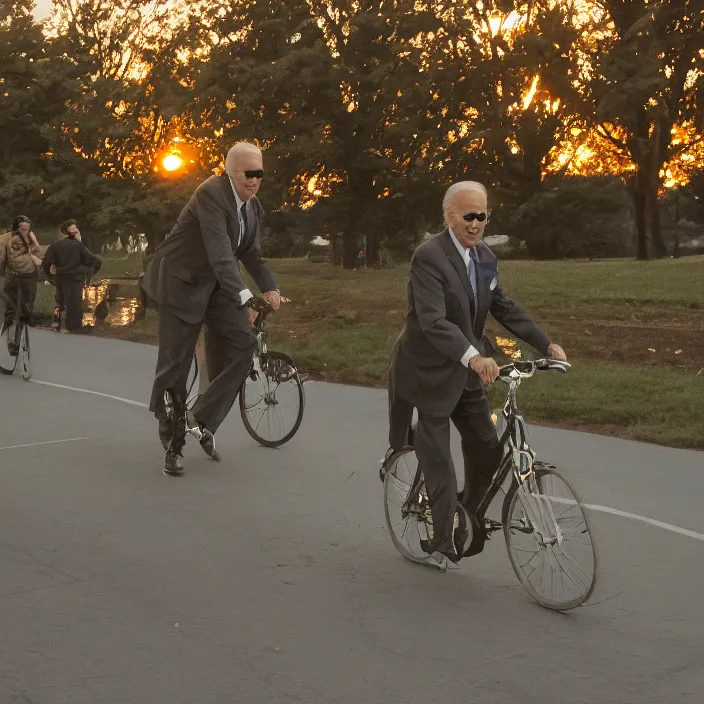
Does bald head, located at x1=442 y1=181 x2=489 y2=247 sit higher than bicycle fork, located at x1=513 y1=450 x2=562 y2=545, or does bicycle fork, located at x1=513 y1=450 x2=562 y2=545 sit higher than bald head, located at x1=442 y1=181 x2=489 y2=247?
bald head, located at x1=442 y1=181 x2=489 y2=247

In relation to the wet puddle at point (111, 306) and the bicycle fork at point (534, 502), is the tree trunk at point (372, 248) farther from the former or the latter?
the bicycle fork at point (534, 502)

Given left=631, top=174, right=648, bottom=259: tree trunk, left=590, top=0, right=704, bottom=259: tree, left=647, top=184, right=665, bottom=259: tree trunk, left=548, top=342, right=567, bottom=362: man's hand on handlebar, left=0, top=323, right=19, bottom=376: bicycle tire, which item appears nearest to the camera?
left=548, top=342, right=567, bottom=362: man's hand on handlebar

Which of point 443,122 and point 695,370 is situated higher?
point 443,122

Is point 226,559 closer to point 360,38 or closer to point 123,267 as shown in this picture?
point 360,38

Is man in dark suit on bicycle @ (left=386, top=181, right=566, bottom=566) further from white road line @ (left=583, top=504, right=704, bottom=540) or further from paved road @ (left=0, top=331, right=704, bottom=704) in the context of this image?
white road line @ (left=583, top=504, right=704, bottom=540)

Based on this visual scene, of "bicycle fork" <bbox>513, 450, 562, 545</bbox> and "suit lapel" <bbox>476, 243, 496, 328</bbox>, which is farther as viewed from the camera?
"suit lapel" <bbox>476, 243, 496, 328</bbox>

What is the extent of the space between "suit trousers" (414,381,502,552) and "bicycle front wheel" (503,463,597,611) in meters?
0.28

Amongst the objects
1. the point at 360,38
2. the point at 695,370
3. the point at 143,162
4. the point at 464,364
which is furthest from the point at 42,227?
the point at 464,364

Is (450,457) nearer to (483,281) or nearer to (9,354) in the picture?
(483,281)

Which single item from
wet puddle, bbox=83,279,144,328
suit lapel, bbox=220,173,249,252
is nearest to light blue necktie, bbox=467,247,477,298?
suit lapel, bbox=220,173,249,252

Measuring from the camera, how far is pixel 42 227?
5947cm

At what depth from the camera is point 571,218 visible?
62.4m

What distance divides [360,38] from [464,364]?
130ft

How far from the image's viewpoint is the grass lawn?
481 inches
